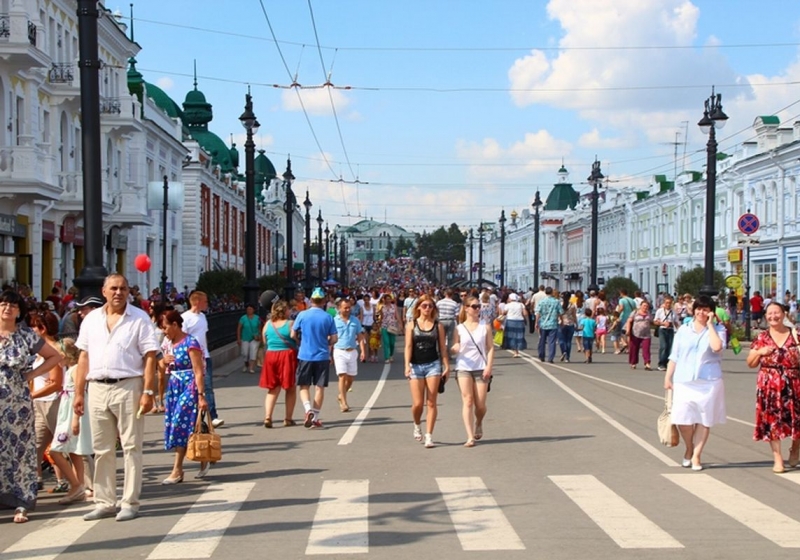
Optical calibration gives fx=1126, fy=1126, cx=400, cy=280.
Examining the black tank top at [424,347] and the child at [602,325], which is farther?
the child at [602,325]

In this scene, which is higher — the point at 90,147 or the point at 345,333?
the point at 90,147

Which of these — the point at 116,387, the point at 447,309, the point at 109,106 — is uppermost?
the point at 109,106

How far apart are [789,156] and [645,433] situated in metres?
38.4

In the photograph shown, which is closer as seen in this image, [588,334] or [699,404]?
[699,404]

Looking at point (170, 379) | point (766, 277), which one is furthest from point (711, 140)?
point (766, 277)

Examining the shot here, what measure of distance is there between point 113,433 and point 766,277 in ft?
156

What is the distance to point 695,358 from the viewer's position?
1090cm

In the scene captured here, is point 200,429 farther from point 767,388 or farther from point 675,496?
point 767,388

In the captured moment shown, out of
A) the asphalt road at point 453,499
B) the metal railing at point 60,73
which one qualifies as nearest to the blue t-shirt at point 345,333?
the asphalt road at point 453,499

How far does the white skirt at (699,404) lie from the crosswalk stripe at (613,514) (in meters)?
1.19

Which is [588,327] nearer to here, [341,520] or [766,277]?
Result: [341,520]

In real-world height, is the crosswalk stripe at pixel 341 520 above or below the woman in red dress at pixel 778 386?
below

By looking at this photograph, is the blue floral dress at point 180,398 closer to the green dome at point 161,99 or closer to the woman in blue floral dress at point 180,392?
the woman in blue floral dress at point 180,392

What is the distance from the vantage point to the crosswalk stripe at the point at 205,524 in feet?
24.3
